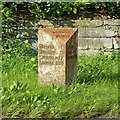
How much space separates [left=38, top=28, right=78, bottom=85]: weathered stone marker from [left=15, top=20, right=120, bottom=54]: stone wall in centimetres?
185

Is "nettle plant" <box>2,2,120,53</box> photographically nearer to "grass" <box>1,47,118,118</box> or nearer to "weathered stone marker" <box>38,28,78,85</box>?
"grass" <box>1,47,118,118</box>

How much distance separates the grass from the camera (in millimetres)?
4656

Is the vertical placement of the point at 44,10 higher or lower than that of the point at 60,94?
higher

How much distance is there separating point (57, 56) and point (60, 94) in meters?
0.54

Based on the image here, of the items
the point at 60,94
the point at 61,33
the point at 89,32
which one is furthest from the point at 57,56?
the point at 89,32

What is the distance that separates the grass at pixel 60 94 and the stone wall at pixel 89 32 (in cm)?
95

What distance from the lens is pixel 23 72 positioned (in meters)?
6.05

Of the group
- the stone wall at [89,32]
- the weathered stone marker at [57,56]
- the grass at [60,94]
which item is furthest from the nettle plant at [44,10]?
the weathered stone marker at [57,56]

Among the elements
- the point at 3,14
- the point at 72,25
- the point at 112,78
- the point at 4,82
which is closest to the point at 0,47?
the point at 3,14

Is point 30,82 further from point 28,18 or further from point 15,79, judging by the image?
point 28,18

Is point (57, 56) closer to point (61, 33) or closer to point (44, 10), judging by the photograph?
point (61, 33)

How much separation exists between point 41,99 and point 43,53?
2.38 feet

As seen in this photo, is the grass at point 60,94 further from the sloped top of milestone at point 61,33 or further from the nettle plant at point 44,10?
the nettle plant at point 44,10

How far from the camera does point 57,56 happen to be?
214 inches
